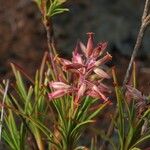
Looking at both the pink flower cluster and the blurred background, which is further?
the blurred background

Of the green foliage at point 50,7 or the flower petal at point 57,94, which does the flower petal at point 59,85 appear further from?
the green foliage at point 50,7

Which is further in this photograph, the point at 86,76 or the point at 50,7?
the point at 50,7

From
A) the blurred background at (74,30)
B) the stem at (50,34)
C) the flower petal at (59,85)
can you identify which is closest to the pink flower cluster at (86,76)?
the flower petal at (59,85)

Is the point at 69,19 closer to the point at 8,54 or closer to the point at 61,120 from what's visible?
the point at 8,54

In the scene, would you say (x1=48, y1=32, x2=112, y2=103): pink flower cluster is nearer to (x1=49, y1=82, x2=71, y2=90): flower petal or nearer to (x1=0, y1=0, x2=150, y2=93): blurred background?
(x1=49, y1=82, x2=71, y2=90): flower petal

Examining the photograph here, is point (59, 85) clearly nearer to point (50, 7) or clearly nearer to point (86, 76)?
point (86, 76)

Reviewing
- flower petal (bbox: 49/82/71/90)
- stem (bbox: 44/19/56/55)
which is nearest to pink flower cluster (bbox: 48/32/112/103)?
flower petal (bbox: 49/82/71/90)

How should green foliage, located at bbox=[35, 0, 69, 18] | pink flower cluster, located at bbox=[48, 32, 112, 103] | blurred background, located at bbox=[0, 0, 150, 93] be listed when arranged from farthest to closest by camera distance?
blurred background, located at bbox=[0, 0, 150, 93], green foliage, located at bbox=[35, 0, 69, 18], pink flower cluster, located at bbox=[48, 32, 112, 103]

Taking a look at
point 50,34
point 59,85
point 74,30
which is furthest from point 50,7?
point 74,30

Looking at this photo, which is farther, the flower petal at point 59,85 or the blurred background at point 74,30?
the blurred background at point 74,30
